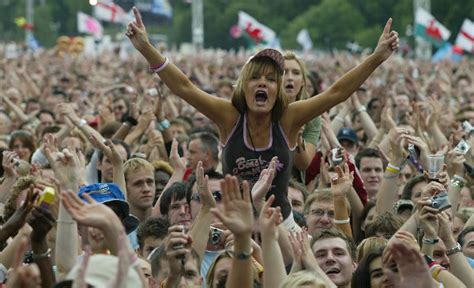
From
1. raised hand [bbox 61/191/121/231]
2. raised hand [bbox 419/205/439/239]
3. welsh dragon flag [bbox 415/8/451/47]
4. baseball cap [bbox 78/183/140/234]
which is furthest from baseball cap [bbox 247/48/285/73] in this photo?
welsh dragon flag [bbox 415/8/451/47]

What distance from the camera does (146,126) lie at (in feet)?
44.4

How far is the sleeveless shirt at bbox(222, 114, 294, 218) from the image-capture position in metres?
8.71

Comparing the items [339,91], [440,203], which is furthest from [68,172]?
[440,203]

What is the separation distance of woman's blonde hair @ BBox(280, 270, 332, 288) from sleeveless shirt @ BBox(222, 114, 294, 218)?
6.38 ft

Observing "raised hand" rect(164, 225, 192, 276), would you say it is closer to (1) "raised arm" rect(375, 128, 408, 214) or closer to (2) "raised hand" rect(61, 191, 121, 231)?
(2) "raised hand" rect(61, 191, 121, 231)

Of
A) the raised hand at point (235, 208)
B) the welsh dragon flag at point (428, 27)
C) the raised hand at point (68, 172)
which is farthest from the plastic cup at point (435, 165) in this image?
the welsh dragon flag at point (428, 27)

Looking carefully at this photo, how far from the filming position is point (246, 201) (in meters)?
6.62

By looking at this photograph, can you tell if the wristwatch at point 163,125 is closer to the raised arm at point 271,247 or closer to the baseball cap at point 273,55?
the baseball cap at point 273,55

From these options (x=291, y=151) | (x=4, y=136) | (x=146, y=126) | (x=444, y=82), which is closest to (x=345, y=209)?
(x=291, y=151)

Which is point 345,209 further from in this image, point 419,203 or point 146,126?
point 146,126

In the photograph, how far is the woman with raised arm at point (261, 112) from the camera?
28.5 feet

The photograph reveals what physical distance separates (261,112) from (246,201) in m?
2.08

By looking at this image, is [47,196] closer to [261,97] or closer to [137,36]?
[261,97]

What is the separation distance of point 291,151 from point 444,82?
1472 centimetres
